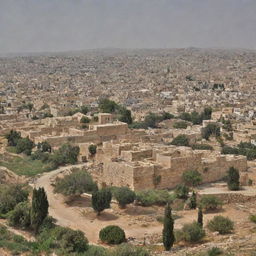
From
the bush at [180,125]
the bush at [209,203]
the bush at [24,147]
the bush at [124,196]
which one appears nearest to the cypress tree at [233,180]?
the bush at [209,203]

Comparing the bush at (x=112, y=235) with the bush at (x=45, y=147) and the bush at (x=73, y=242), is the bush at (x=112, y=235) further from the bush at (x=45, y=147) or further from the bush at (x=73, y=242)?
the bush at (x=45, y=147)

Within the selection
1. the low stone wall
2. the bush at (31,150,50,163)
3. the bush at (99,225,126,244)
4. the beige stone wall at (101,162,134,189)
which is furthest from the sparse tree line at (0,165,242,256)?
the bush at (31,150,50,163)

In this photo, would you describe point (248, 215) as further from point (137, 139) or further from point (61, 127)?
point (61, 127)

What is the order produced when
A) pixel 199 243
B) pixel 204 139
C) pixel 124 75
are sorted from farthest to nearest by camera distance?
1. pixel 124 75
2. pixel 204 139
3. pixel 199 243

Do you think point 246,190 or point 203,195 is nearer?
point 203,195

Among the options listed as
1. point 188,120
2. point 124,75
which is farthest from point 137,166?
point 124,75

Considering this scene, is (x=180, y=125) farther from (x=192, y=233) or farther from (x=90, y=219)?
(x=192, y=233)

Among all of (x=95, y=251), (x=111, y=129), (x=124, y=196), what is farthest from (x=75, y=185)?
(x=111, y=129)

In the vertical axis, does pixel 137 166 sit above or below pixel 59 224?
above
